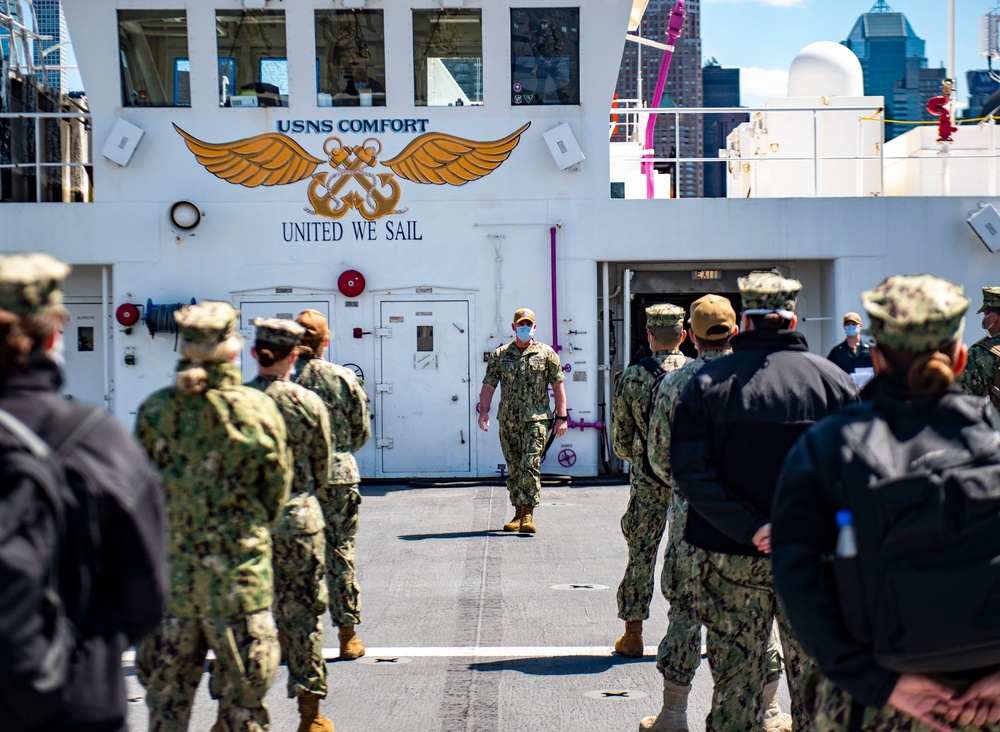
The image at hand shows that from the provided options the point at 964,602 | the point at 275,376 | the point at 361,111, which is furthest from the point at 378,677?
the point at 361,111

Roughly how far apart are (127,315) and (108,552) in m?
12.4

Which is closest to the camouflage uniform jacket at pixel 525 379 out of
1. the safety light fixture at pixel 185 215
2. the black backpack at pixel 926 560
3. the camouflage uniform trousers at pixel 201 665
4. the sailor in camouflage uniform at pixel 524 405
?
the sailor in camouflage uniform at pixel 524 405

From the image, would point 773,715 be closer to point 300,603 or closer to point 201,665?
point 300,603

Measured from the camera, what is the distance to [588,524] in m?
11.6

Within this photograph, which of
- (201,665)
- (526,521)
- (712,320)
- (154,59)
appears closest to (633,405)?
(712,320)

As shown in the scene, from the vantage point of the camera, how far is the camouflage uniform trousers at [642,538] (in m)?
6.82

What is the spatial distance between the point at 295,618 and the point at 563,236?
9933mm

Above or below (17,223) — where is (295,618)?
below

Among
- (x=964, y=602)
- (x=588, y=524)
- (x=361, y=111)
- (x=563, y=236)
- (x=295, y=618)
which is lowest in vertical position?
(x=588, y=524)

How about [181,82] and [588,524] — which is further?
[181,82]

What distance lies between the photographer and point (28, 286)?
278 cm

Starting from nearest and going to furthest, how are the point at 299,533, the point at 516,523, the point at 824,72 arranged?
the point at 299,533 → the point at 516,523 → the point at 824,72

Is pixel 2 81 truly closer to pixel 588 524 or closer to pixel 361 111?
pixel 361 111

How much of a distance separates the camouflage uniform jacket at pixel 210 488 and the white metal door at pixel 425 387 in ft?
34.2
